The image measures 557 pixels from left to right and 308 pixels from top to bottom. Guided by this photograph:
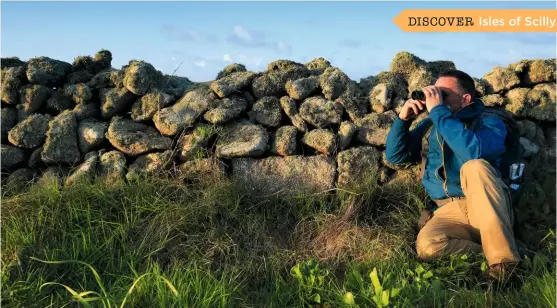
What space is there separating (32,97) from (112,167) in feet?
3.86

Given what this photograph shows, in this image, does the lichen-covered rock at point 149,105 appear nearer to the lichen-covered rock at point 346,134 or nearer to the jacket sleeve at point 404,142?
the lichen-covered rock at point 346,134

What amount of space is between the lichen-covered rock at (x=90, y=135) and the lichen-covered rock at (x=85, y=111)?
10cm

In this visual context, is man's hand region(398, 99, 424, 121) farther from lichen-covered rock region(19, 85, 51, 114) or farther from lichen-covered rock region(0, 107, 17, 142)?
lichen-covered rock region(0, 107, 17, 142)

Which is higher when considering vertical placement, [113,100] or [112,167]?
[113,100]

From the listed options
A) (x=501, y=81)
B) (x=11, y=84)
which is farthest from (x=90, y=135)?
(x=501, y=81)

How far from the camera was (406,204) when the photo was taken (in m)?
4.57

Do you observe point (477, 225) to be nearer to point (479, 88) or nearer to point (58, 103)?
point (479, 88)

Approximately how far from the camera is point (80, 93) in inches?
201

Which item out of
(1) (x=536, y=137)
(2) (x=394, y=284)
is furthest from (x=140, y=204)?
(1) (x=536, y=137)

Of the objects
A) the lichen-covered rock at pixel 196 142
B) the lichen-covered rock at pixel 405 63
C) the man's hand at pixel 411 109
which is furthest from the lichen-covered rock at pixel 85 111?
the lichen-covered rock at pixel 405 63

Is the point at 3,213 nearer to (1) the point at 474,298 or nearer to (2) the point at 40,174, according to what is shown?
(2) the point at 40,174

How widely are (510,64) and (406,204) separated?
2.19m

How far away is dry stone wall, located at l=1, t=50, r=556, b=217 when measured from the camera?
15.7ft

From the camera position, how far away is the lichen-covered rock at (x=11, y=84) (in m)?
5.09
